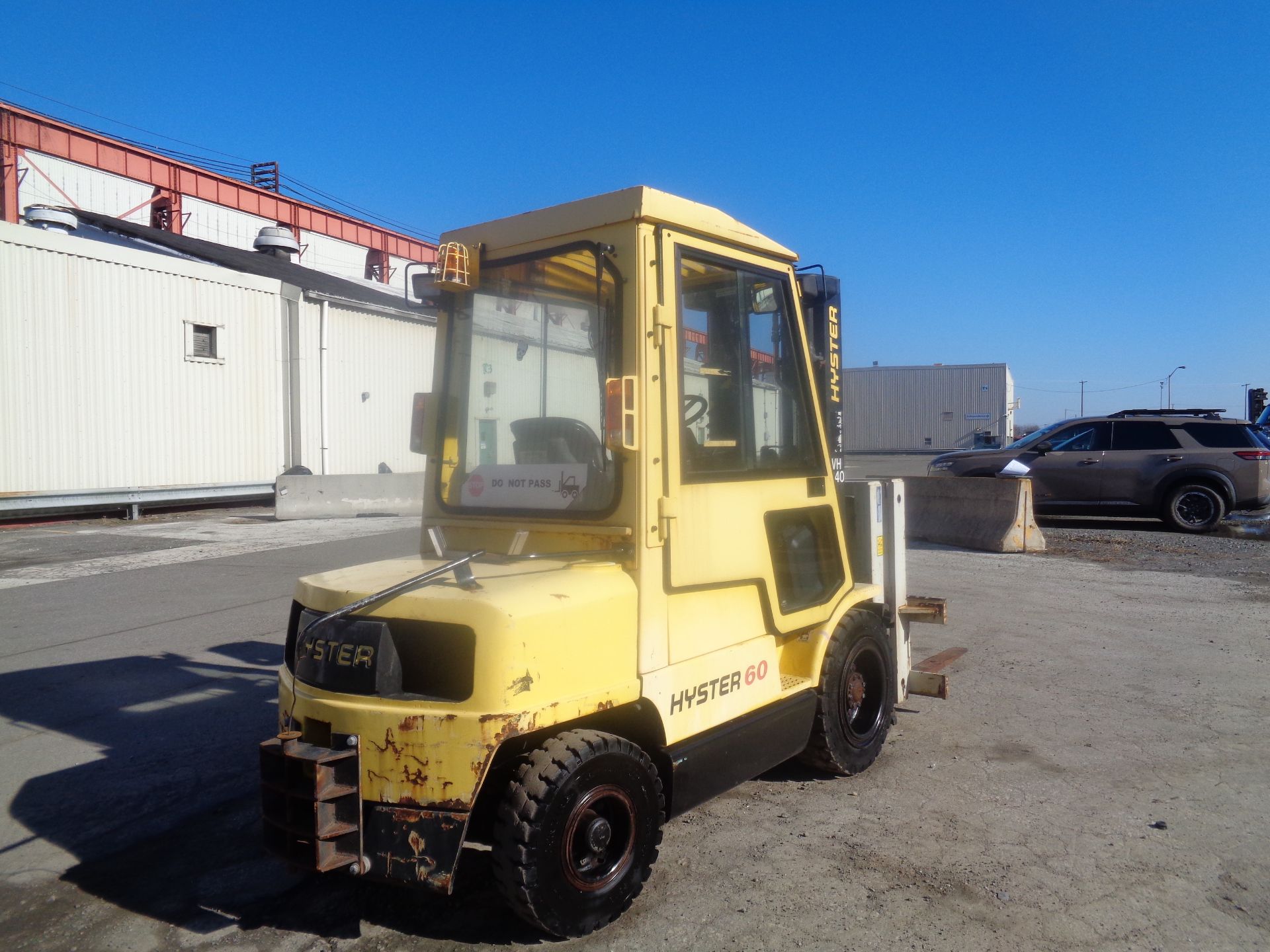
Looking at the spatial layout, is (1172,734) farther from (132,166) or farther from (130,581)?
(132,166)

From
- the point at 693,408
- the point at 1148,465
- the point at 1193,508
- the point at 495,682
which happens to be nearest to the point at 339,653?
the point at 495,682

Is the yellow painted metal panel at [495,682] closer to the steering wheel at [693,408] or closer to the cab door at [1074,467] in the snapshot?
the steering wheel at [693,408]

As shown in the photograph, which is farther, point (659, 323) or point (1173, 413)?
point (1173, 413)

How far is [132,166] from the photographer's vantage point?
31.1m

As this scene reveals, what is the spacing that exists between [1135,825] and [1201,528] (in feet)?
39.7

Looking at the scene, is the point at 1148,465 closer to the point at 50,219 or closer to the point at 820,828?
the point at 820,828

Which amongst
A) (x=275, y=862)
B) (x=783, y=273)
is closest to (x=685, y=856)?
(x=275, y=862)

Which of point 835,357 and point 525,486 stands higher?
point 835,357

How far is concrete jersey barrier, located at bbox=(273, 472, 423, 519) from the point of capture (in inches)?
648

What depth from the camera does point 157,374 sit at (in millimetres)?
17203

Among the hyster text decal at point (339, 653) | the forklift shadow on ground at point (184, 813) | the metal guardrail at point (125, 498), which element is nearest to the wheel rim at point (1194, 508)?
the forklift shadow on ground at point (184, 813)

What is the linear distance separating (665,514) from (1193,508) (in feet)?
45.8

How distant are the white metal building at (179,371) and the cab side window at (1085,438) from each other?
1446 cm

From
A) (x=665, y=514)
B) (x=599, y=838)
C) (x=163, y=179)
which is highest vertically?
(x=163, y=179)
